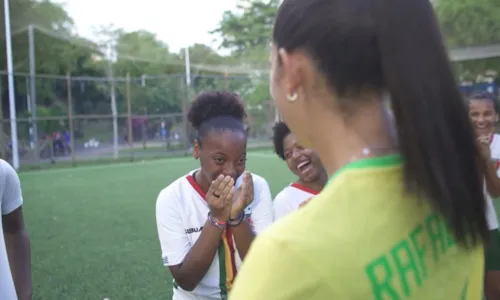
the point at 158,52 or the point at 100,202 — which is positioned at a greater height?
the point at 158,52

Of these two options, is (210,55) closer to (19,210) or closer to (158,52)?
(158,52)

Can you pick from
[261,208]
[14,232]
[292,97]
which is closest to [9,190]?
[14,232]

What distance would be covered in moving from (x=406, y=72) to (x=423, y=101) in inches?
2.6

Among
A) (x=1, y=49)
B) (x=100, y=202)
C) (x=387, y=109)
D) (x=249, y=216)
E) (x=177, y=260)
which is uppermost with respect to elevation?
(x=1, y=49)

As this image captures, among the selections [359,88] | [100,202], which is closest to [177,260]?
[359,88]

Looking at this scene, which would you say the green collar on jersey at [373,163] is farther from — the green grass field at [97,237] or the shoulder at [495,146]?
the green grass field at [97,237]

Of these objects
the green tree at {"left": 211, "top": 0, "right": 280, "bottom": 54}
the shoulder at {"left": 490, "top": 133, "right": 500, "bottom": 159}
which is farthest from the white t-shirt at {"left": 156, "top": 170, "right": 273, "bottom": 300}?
the green tree at {"left": 211, "top": 0, "right": 280, "bottom": 54}

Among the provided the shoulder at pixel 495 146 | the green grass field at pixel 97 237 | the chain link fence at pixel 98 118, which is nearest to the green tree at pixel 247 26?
the chain link fence at pixel 98 118

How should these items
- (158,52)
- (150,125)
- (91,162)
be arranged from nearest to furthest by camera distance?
(91,162) < (150,125) < (158,52)

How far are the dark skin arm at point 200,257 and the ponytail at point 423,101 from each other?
61.1 inches

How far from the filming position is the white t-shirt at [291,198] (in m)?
3.26

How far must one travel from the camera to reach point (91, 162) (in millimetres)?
23812

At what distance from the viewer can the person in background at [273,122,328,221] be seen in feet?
10.8

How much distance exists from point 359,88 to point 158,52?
48618 millimetres
